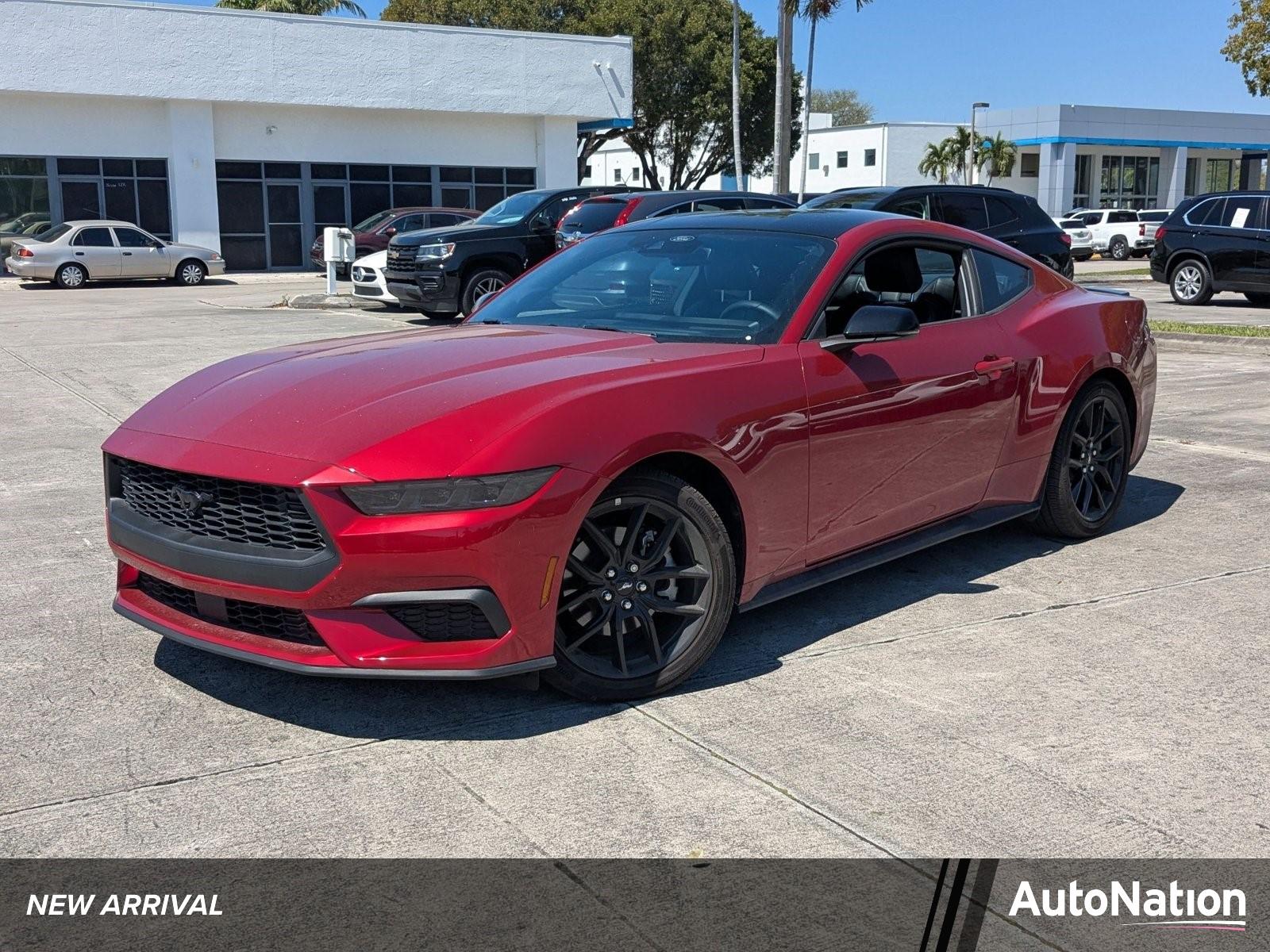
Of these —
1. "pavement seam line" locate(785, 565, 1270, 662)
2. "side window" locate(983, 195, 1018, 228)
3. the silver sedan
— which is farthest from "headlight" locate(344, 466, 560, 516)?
the silver sedan

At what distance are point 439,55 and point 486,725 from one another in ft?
117

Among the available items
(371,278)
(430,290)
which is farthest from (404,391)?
(371,278)

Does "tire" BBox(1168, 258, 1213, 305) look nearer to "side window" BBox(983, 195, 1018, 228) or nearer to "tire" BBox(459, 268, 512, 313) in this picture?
"side window" BBox(983, 195, 1018, 228)

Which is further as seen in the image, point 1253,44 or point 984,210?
point 1253,44

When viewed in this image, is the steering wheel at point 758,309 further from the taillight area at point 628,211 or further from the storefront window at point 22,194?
the storefront window at point 22,194

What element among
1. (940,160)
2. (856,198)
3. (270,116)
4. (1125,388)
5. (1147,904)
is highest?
(940,160)

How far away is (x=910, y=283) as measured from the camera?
5.69 m

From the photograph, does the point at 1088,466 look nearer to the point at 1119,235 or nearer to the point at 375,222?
the point at 375,222

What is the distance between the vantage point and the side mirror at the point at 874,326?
15.7 feet

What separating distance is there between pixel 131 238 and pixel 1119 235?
97.1ft

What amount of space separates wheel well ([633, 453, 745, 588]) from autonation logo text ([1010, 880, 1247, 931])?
1.67 metres

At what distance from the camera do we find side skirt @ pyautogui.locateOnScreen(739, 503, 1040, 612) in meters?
4.74

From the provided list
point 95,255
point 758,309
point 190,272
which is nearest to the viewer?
point 758,309

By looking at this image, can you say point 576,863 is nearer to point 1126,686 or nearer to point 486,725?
point 486,725
